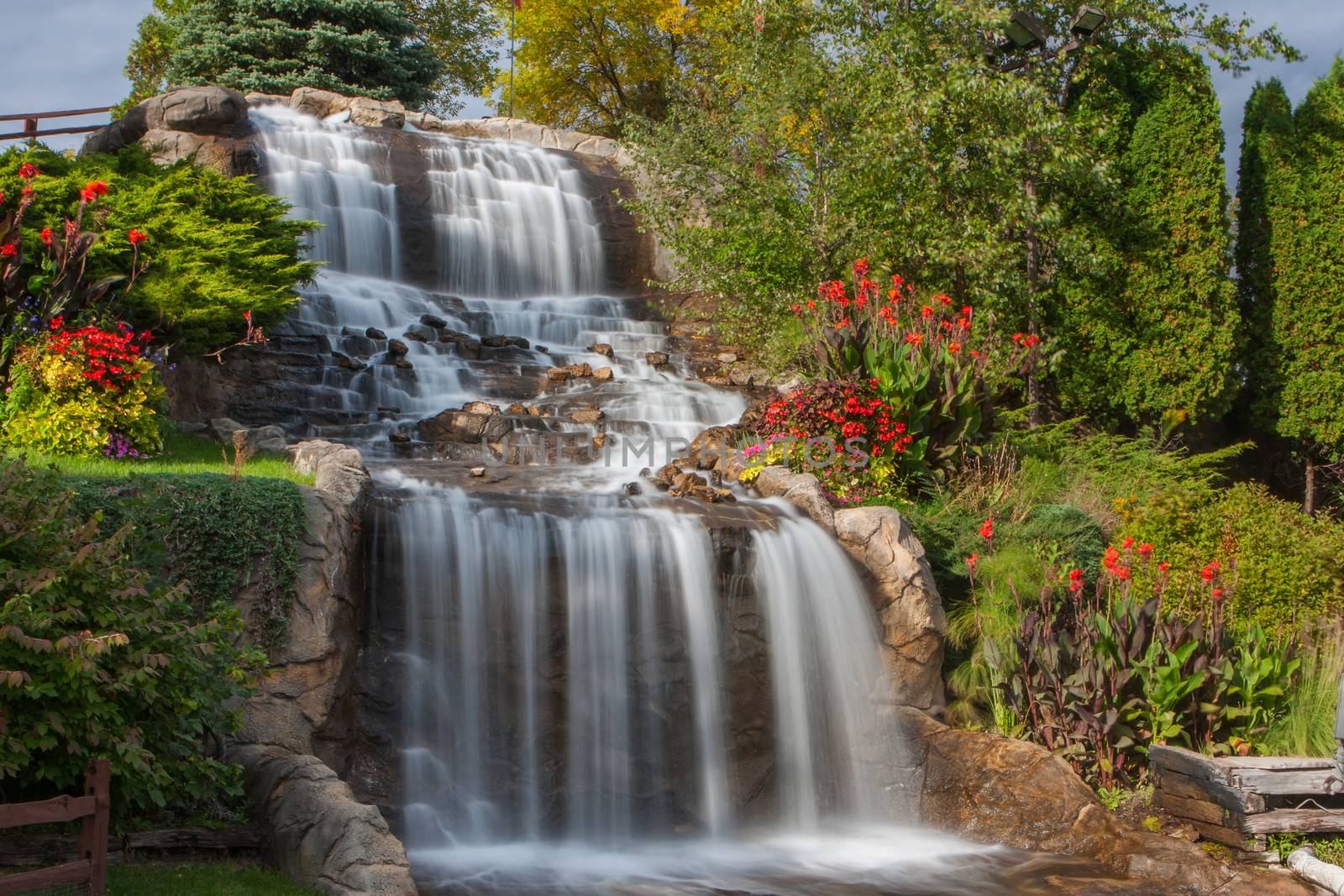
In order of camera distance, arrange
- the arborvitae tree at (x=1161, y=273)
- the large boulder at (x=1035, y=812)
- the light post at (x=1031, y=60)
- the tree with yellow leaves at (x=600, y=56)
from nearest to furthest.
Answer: the large boulder at (x=1035, y=812), the light post at (x=1031, y=60), the arborvitae tree at (x=1161, y=273), the tree with yellow leaves at (x=600, y=56)

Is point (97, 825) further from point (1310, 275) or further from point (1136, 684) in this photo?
point (1310, 275)

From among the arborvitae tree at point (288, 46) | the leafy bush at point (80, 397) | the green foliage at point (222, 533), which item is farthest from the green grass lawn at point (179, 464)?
the arborvitae tree at point (288, 46)

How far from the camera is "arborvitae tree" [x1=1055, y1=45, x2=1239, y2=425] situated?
14312mm

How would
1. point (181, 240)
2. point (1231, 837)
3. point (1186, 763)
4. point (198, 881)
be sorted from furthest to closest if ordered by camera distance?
1. point (181, 240)
2. point (1186, 763)
3. point (1231, 837)
4. point (198, 881)

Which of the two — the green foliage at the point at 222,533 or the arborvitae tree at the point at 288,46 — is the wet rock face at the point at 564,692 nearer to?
the green foliage at the point at 222,533

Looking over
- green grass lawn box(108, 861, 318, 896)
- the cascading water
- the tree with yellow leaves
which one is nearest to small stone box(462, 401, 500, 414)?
the cascading water

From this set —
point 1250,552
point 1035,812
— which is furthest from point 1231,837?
point 1250,552

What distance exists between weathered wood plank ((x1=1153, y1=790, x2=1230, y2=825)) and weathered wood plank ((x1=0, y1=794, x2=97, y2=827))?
656 cm

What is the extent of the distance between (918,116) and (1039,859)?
9.37 meters

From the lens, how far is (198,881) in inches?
217

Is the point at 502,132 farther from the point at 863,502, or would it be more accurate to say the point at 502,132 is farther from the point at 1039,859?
the point at 1039,859

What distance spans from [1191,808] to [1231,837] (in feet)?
1.03

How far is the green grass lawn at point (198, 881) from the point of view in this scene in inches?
207

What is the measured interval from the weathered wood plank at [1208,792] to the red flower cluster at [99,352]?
8140mm
